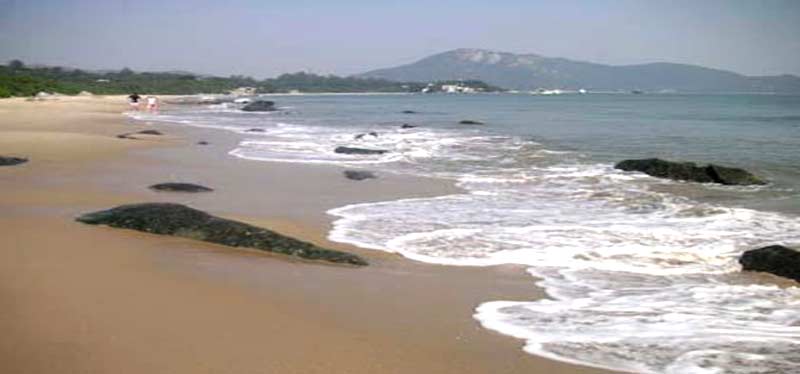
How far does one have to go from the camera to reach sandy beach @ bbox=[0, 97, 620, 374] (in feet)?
17.1

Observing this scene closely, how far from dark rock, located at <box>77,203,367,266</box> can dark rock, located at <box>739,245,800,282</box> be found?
4.59m

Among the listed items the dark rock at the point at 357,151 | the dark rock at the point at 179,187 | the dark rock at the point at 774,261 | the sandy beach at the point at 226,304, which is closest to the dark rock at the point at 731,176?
the dark rock at the point at 774,261

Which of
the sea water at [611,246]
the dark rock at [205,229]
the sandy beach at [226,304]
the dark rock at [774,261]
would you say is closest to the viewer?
the sandy beach at [226,304]

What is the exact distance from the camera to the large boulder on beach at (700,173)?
57.0 feet

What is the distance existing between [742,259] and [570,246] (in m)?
2.12

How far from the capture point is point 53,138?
25234 mm

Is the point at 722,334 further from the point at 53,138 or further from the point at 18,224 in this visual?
the point at 53,138

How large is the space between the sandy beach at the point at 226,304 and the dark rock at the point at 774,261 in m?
2.73

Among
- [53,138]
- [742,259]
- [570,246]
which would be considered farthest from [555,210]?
[53,138]

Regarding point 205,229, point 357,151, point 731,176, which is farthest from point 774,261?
point 357,151

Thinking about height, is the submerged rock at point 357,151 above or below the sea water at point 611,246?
above

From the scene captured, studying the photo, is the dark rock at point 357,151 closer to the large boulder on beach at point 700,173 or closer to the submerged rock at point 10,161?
the large boulder on beach at point 700,173

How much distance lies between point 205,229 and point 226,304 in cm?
307

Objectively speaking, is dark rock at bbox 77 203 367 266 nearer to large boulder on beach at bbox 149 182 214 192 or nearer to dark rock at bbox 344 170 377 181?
large boulder on beach at bbox 149 182 214 192
